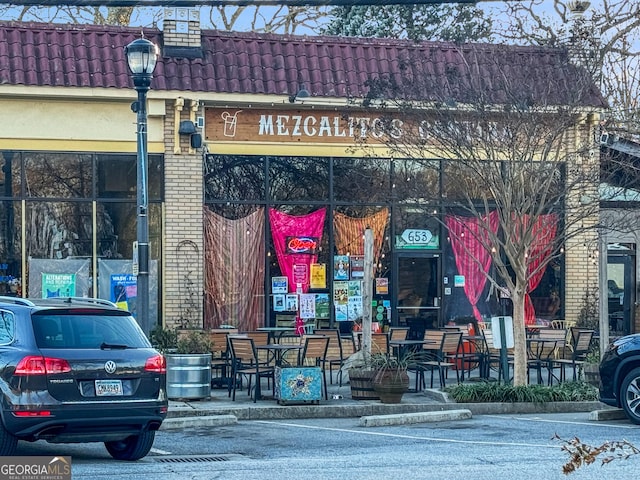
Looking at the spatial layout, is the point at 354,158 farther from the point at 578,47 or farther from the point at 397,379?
the point at 397,379

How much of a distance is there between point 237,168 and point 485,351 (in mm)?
5924

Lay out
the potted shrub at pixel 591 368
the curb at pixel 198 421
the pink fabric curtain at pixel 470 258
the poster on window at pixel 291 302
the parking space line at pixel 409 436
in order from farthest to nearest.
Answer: the pink fabric curtain at pixel 470 258
the poster on window at pixel 291 302
the potted shrub at pixel 591 368
the curb at pixel 198 421
the parking space line at pixel 409 436

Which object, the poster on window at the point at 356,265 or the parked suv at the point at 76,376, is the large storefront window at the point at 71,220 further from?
the parked suv at the point at 76,376

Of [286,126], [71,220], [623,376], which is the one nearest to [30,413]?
[623,376]

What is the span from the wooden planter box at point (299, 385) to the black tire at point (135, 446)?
470 cm

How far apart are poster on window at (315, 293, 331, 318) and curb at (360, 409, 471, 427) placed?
7.09 m

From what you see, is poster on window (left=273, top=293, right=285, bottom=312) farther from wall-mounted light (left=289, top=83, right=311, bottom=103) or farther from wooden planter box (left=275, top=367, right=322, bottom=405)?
wooden planter box (left=275, top=367, right=322, bottom=405)

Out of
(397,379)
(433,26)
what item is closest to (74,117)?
(397,379)

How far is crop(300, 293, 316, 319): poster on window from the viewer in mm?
22469

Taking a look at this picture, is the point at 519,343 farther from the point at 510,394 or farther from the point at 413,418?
the point at 413,418

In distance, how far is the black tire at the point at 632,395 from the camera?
14938mm

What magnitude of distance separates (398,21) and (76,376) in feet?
98.5

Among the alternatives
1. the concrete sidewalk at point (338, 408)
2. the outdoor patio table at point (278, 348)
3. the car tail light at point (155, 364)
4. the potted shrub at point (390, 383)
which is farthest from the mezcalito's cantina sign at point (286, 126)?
the car tail light at point (155, 364)

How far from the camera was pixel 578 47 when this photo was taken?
746 inches
